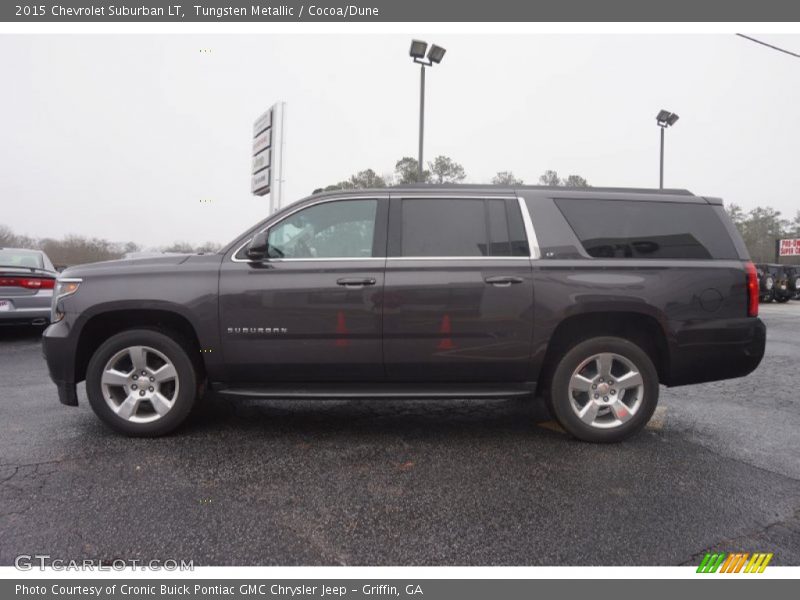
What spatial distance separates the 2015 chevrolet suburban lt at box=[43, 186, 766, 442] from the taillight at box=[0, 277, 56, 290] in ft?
16.8

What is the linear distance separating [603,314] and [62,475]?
12.5 feet

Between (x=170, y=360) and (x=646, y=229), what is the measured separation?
370cm

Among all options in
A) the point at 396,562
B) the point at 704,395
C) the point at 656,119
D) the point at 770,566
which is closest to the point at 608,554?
the point at 770,566

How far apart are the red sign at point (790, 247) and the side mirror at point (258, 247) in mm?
52344

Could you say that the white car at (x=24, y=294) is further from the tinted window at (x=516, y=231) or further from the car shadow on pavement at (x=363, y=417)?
the tinted window at (x=516, y=231)

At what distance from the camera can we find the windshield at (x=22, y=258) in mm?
8678

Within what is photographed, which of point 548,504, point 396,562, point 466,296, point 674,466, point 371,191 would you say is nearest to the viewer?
point 396,562

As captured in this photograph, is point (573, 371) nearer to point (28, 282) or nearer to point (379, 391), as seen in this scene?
point (379, 391)

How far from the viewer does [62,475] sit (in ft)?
10.4

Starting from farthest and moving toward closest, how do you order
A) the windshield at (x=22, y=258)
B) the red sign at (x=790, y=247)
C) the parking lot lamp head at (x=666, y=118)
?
the red sign at (x=790, y=247) < the parking lot lamp head at (x=666, y=118) < the windshield at (x=22, y=258)

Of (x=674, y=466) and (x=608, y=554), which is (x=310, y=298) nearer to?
(x=608, y=554)

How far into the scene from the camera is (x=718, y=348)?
385cm

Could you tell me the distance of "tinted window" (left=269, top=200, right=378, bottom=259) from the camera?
3.91 m

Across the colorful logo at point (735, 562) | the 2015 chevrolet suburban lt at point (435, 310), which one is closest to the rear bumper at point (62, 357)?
the 2015 chevrolet suburban lt at point (435, 310)
